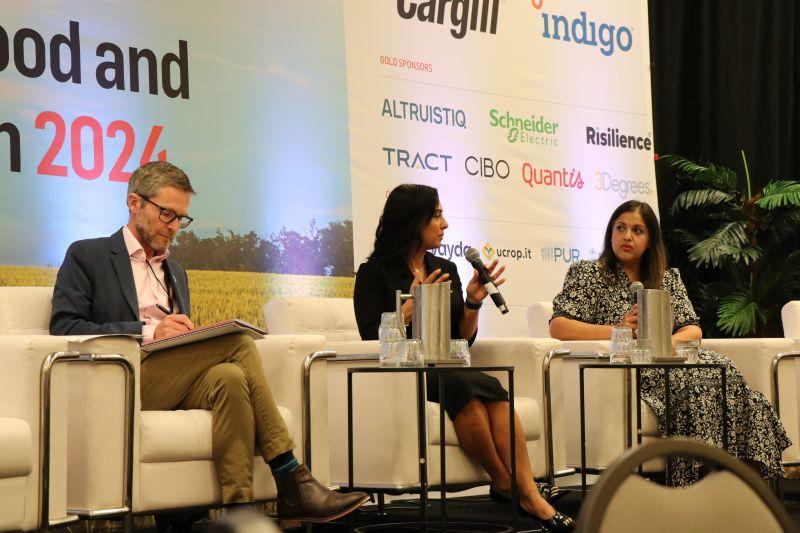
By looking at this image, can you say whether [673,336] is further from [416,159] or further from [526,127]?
[526,127]

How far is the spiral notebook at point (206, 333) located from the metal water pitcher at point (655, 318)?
1.29 metres

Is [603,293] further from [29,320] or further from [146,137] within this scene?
[29,320]

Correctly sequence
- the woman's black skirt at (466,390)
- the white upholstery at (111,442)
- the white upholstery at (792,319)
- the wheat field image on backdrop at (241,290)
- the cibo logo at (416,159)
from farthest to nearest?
the cibo logo at (416,159), the white upholstery at (792,319), the wheat field image on backdrop at (241,290), the woman's black skirt at (466,390), the white upholstery at (111,442)

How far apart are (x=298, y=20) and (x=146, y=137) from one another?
94 cm

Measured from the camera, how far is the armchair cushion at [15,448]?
2.75 m

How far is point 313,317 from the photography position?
4.20 m

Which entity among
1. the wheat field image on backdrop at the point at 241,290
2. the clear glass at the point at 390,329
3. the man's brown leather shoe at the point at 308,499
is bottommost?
the man's brown leather shoe at the point at 308,499

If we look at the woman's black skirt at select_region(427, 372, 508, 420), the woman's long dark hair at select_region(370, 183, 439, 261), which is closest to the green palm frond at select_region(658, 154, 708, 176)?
the woman's long dark hair at select_region(370, 183, 439, 261)

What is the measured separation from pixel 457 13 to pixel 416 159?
0.80m

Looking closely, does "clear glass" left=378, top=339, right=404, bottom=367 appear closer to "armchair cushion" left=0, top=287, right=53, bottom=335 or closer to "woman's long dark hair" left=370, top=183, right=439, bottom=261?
"woman's long dark hair" left=370, top=183, right=439, bottom=261

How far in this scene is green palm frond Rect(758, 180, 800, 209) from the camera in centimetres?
617

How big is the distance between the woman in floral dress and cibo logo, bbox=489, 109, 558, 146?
119cm

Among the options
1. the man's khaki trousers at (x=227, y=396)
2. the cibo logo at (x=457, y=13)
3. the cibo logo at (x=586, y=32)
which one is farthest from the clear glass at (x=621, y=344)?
the cibo logo at (x=586, y=32)

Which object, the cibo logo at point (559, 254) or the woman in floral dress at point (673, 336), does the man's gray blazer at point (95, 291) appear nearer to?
the woman in floral dress at point (673, 336)
